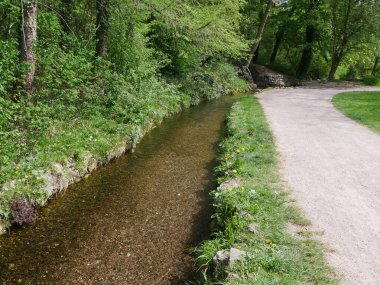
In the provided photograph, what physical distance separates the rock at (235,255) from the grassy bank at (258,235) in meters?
0.02

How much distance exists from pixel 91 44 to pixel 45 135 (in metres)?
5.04

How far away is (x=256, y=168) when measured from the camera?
8320mm

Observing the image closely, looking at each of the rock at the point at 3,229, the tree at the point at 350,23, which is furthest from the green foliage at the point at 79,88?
the tree at the point at 350,23

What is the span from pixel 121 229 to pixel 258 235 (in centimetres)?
259

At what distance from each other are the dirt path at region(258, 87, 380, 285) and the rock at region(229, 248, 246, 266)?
4.20 feet

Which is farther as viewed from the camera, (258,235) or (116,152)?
(116,152)

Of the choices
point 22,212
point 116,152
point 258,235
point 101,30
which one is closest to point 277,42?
point 101,30

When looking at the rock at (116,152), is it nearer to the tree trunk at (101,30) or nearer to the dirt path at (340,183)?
the tree trunk at (101,30)

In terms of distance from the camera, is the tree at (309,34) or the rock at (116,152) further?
the tree at (309,34)

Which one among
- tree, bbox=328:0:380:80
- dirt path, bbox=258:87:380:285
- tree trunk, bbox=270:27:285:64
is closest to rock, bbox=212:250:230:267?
dirt path, bbox=258:87:380:285

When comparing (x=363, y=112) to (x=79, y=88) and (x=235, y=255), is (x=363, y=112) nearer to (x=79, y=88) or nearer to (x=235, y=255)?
(x=79, y=88)

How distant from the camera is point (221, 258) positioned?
489 cm

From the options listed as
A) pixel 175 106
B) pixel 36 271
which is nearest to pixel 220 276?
pixel 36 271

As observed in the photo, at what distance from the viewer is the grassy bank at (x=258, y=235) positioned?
454 centimetres
